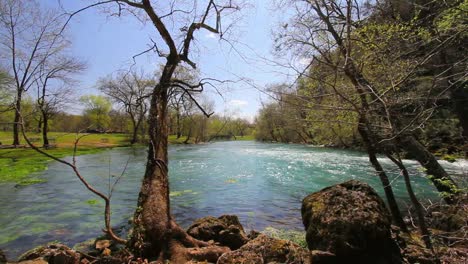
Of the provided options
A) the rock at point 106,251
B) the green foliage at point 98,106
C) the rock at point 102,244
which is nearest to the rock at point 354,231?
the rock at point 106,251

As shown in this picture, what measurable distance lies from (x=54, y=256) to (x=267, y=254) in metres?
3.44

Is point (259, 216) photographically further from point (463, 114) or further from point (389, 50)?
point (463, 114)

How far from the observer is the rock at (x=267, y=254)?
4.44 metres

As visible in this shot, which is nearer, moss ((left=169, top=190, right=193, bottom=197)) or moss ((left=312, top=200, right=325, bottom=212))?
moss ((left=312, top=200, right=325, bottom=212))

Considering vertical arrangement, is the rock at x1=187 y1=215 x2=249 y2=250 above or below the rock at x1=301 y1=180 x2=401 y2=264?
below

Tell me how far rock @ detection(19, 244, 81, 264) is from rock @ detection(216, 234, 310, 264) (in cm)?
252

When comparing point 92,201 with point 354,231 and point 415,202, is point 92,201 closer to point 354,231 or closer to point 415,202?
point 354,231

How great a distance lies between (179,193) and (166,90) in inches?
303

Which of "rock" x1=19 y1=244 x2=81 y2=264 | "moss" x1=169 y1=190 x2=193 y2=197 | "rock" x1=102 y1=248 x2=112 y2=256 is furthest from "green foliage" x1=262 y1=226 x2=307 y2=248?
"moss" x1=169 y1=190 x2=193 y2=197

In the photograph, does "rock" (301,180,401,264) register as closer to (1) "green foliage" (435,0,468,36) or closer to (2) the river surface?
Result: (2) the river surface

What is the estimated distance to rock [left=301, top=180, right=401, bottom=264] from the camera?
189 inches

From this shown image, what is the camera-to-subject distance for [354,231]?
4859 millimetres

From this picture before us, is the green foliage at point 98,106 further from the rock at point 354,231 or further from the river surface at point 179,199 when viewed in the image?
the rock at point 354,231

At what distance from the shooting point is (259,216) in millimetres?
9648
